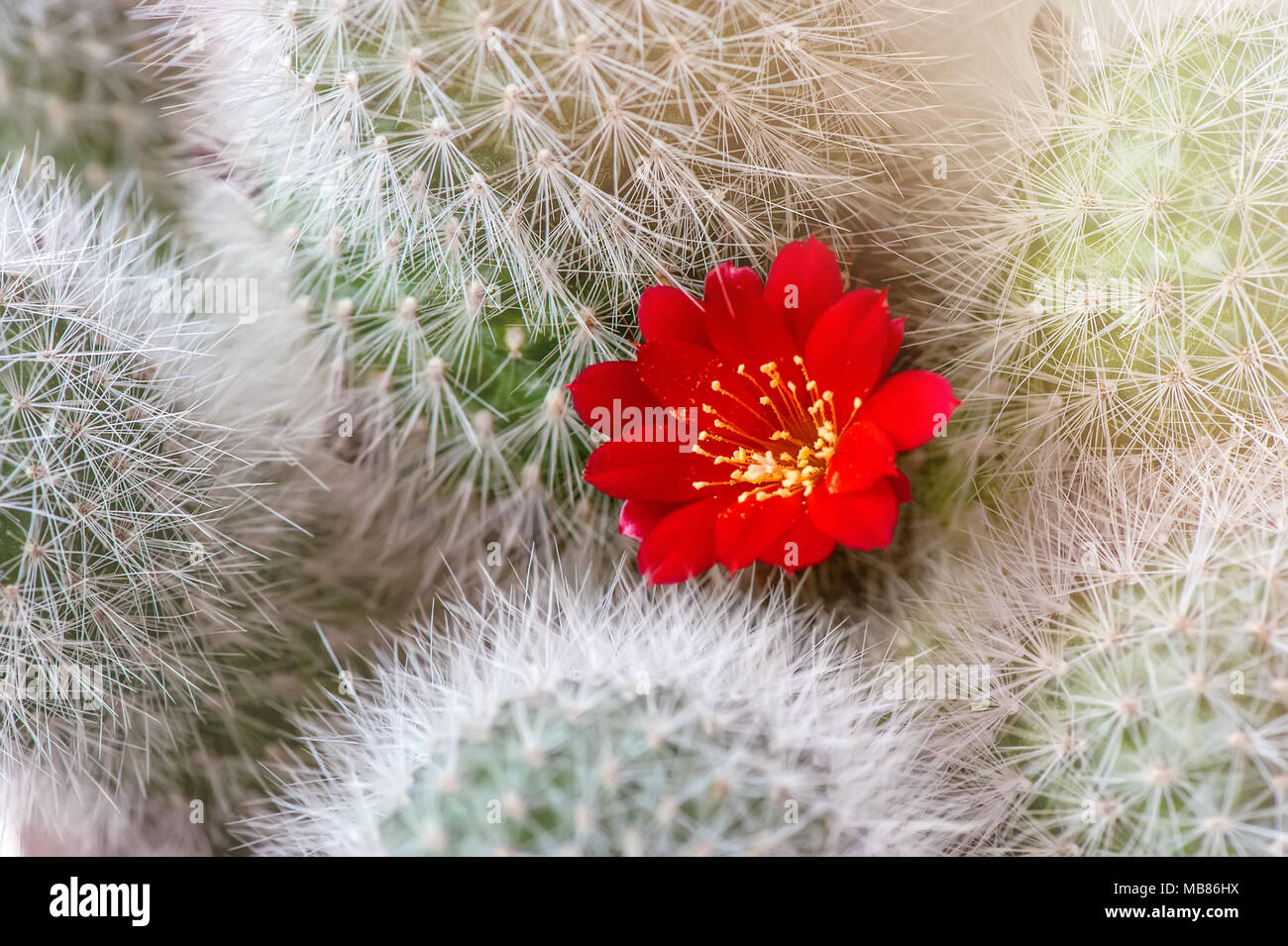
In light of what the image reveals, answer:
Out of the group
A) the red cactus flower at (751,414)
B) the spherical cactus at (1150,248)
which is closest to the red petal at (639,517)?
the red cactus flower at (751,414)

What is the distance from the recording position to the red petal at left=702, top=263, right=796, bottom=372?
0.71m

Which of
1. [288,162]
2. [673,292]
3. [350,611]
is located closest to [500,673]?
[350,611]

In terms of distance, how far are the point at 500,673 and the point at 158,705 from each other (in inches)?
10.7

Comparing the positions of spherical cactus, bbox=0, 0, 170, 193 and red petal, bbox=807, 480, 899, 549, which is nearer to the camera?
red petal, bbox=807, 480, 899, 549

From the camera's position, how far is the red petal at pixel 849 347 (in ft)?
2.20

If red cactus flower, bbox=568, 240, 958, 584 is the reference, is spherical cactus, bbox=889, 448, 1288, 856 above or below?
below

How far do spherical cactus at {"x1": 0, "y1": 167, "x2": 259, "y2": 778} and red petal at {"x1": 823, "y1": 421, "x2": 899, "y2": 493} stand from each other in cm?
45

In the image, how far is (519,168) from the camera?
0.70 metres

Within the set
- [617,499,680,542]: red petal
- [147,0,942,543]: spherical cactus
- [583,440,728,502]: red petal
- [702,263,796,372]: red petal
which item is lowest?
[617,499,680,542]: red petal

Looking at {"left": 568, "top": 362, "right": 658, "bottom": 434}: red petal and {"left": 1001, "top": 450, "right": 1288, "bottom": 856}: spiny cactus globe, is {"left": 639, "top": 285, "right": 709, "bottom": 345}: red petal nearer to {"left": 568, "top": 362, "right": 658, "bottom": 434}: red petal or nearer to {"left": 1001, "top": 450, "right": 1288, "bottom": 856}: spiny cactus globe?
{"left": 568, "top": 362, "right": 658, "bottom": 434}: red petal

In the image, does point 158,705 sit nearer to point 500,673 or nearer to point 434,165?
point 500,673

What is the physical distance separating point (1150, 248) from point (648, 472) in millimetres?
387

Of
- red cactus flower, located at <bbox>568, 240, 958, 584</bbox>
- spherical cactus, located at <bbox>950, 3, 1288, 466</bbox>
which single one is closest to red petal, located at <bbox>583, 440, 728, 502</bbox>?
red cactus flower, located at <bbox>568, 240, 958, 584</bbox>
